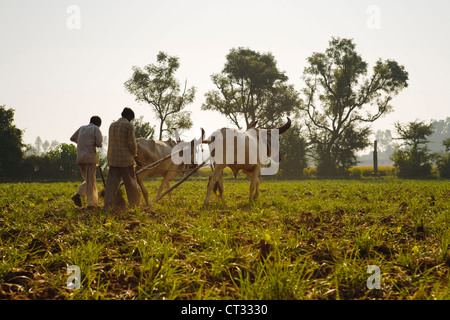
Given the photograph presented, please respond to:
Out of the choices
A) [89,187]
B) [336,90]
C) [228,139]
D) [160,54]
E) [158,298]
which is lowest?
[158,298]

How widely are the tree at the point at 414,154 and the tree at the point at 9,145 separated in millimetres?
38561

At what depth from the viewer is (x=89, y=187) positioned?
7945mm

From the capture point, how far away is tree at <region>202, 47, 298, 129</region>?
4309 centimetres

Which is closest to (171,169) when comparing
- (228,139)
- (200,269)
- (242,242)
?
(228,139)

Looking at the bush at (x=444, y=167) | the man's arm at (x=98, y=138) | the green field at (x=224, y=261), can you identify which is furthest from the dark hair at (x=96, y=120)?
the bush at (x=444, y=167)

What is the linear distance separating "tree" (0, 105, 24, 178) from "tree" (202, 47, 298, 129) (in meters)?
21.8

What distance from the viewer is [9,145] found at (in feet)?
101

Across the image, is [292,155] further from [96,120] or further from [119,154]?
[119,154]

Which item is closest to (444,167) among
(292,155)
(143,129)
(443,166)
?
(443,166)

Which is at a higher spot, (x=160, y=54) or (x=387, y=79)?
(x=160, y=54)

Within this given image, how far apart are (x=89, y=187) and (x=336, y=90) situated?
38.3m

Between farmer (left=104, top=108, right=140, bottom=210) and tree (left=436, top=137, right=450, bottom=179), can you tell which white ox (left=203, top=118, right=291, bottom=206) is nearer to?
farmer (left=104, top=108, right=140, bottom=210)

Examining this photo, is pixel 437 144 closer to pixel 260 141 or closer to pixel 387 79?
pixel 387 79

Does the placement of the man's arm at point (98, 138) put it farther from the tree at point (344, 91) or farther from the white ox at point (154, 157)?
the tree at point (344, 91)
